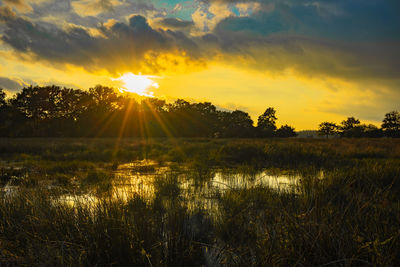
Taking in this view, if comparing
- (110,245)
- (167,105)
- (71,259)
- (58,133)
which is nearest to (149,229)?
(110,245)

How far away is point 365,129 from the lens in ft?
202

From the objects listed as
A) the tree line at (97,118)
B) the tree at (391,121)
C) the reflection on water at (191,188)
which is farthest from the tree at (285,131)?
the reflection on water at (191,188)

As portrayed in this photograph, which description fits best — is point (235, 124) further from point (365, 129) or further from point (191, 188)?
point (191, 188)

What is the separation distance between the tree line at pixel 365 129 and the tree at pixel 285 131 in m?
13.0

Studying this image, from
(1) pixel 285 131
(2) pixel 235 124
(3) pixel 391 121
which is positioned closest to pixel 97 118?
(2) pixel 235 124

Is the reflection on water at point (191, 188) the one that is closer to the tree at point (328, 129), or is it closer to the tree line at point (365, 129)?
the tree line at point (365, 129)

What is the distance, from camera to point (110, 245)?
2.78m

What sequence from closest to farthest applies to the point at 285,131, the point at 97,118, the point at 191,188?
the point at 191,188 < the point at 97,118 < the point at 285,131

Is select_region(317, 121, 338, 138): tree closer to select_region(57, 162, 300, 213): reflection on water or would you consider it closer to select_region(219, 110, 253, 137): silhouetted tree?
select_region(219, 110, 253, 137): silhouetted tree

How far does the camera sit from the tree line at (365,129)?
2262 inches

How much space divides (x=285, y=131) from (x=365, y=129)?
62.7ft

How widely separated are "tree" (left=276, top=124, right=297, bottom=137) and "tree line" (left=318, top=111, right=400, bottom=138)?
1302 centimetres

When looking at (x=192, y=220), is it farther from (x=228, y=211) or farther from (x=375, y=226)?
(x=375, y=226)

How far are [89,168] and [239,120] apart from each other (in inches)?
2852
